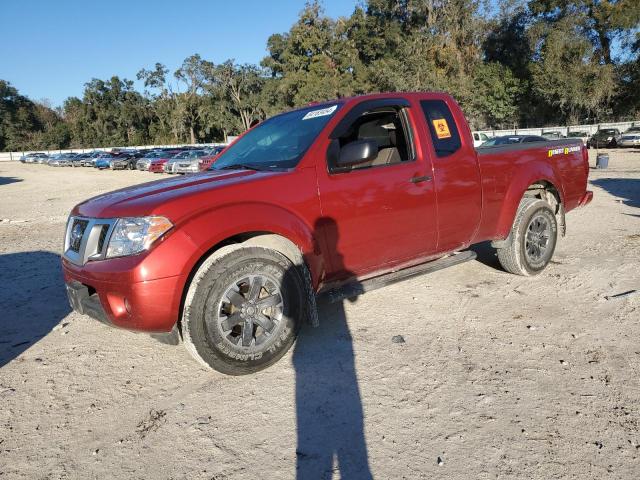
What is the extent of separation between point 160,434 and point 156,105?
91587mm

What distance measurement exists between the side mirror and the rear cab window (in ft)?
3.13

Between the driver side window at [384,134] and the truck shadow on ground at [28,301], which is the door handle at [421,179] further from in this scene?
the truck shadow on ground at [28,301]

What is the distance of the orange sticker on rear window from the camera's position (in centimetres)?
424

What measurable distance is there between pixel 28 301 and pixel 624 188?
524 inches

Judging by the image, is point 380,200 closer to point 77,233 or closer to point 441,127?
point 441,127

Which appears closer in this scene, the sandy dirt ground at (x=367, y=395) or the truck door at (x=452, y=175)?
the sandy dirt ground at (x=367, y=395)

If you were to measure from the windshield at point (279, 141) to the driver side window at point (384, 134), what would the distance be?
1.15 ft

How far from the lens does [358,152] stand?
3439 mm

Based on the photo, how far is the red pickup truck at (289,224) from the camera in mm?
2906

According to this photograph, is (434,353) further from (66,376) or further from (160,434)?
(66,376)

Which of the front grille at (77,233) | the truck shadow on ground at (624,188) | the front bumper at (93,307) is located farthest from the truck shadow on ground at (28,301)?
the truck shadow on ground at (624,188)

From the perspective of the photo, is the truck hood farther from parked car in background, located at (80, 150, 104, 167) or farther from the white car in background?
parked car in background, located at (80, 150, 104, 167)

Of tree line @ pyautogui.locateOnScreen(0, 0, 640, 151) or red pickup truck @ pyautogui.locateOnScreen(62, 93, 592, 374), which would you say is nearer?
red pickup truck @ pyautogui.locateOnScreen(62, 93, 592, 374)

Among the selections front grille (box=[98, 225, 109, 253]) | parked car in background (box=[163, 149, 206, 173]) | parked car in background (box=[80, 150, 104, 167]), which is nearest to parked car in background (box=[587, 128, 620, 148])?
parked car in background (box=[163, 149, 206, 173])
